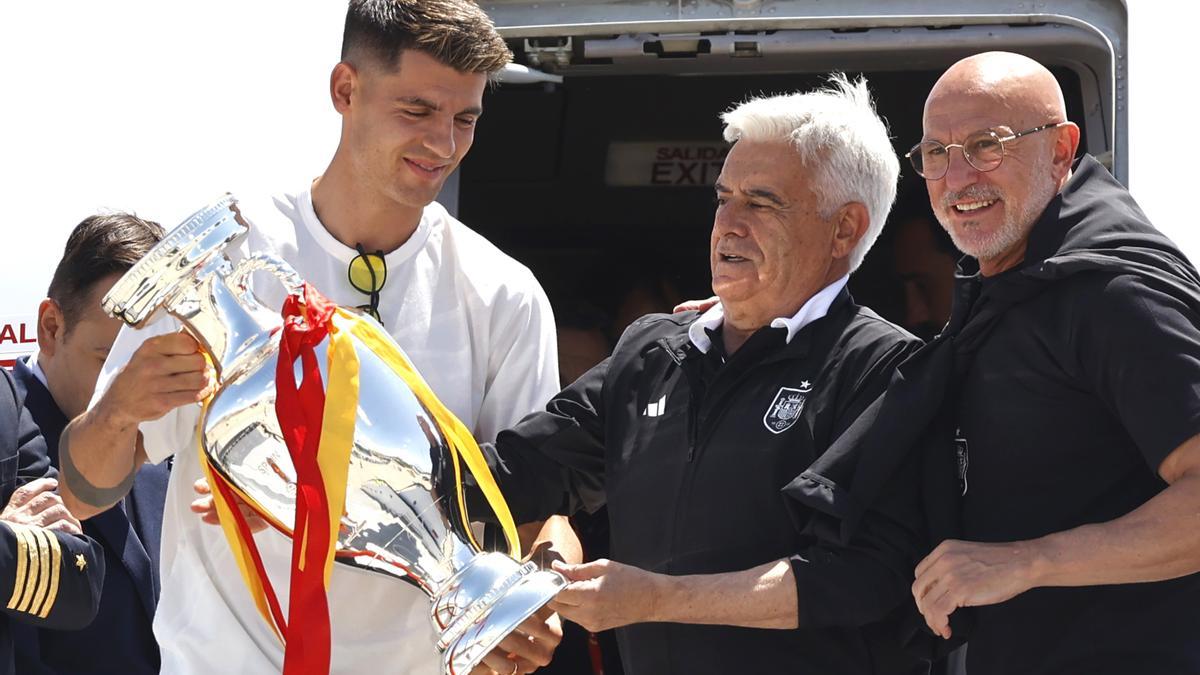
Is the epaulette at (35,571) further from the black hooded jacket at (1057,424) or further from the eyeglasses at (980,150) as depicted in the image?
the eyeglasses at (980,150)

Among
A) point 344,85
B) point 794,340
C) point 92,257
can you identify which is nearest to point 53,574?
point 92,257

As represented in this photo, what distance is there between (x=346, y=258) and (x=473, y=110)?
0.37m

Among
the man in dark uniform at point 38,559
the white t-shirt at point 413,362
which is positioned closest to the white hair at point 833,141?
the white t-shirt at point 413,362

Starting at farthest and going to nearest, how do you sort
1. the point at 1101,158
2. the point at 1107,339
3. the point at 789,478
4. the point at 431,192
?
Answer: 1. the point at 1101,158
2. the point at 431,192
3. the point at 789,478
4. the point at 1107,339

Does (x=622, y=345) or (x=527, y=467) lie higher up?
(x=622, y=345)

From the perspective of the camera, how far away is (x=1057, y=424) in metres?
2.44

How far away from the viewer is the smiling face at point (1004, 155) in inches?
104

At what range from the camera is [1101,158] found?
437 cm

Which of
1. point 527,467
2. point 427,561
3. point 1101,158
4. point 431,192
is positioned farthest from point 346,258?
point 1101,158

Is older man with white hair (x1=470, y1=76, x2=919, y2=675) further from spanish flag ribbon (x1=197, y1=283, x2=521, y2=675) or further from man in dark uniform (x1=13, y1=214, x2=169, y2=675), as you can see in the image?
man in dark uniform (x1=13, y1=214, x2=169, y2=675)

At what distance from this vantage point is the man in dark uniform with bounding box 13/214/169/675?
3.59 meters

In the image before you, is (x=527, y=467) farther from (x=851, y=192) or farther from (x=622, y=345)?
(x=851, y=192)

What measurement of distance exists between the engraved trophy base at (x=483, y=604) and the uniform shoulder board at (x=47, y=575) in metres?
1.06

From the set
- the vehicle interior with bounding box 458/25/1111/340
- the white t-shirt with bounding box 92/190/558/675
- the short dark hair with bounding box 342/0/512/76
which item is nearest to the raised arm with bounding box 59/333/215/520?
the white t-shirt with bounding box 92/190/558/675
